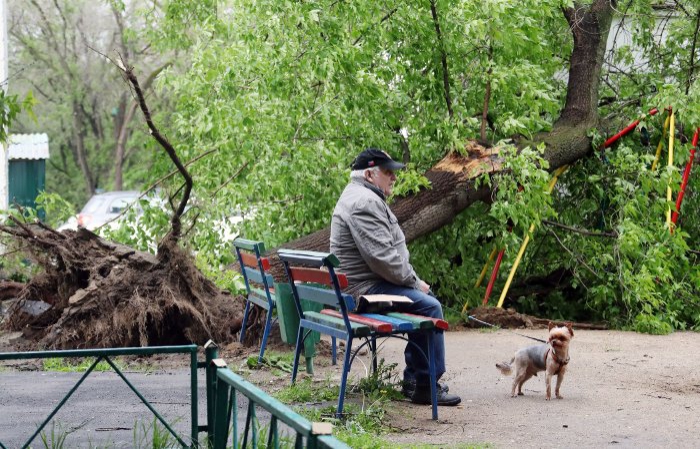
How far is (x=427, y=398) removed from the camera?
6645mm

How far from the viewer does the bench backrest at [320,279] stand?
6.02 meters

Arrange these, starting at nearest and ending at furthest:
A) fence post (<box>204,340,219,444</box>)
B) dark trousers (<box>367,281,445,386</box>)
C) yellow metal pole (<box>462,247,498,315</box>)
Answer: fence post (<box>204,340,219,444</box>), dark trousers (<box>367,281,445,386</box>), yellow metal pole (<box>462,247,498,315</box>)

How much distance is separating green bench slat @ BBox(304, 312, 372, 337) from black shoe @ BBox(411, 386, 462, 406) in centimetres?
71

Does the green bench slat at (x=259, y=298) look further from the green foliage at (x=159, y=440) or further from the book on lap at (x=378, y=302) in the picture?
the green foliage at (x=159, y=440)

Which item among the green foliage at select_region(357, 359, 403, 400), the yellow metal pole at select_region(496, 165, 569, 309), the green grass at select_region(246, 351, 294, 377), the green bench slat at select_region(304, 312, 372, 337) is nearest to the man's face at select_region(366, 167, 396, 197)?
the green bench slat at select_region(304, 312, 372, 337)

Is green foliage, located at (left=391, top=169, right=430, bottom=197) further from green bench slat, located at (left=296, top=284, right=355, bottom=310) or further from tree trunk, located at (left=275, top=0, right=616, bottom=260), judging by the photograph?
green bench slat, located at (left=296, top=284, right=355, bottom=310)

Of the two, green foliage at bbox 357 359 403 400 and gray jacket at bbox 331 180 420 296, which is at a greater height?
gray jacket at bbox 331 180 420 296

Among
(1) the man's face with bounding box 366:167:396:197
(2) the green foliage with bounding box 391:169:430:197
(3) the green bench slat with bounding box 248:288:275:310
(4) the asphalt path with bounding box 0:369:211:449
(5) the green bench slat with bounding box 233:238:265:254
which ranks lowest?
(4) the asphalt path with bounding box 0:369:211:449

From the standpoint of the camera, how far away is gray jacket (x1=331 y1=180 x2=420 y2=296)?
262 inches

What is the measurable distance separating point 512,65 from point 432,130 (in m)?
1.06

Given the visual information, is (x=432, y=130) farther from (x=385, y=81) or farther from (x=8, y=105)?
(x=8, y=105)

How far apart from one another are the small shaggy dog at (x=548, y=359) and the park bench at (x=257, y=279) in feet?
6.55

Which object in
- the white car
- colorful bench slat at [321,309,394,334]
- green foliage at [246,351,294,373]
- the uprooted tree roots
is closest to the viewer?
colorful bench slat at [321,309,394,334]

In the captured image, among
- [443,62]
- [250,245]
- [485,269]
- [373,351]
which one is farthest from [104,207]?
[373,351]
